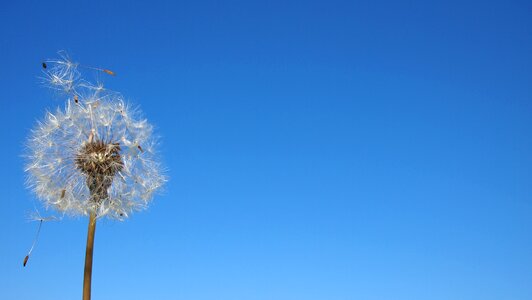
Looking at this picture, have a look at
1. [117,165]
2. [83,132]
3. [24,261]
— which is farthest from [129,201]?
[24,261]

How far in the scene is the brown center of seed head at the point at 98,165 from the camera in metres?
16.6

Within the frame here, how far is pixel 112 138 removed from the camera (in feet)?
56.7

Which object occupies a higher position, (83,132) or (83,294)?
(83,132)

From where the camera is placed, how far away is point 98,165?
653 inches

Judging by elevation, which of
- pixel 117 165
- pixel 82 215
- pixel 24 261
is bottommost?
pixel 24 261

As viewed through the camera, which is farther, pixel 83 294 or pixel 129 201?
pixel 129 201

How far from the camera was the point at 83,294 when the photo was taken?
13727mm

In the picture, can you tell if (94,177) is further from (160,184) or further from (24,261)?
(24,261)

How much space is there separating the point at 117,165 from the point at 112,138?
32.8 inches

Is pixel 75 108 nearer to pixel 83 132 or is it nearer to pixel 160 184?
pixel 83 132

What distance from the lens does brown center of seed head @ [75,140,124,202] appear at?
1658 cm

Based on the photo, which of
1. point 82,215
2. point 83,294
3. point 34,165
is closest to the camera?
point 83,294

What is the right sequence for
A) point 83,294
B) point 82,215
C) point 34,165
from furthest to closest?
point 34,165 < point 82,215 < point 83,294

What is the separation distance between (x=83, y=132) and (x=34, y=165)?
163 centimetres
